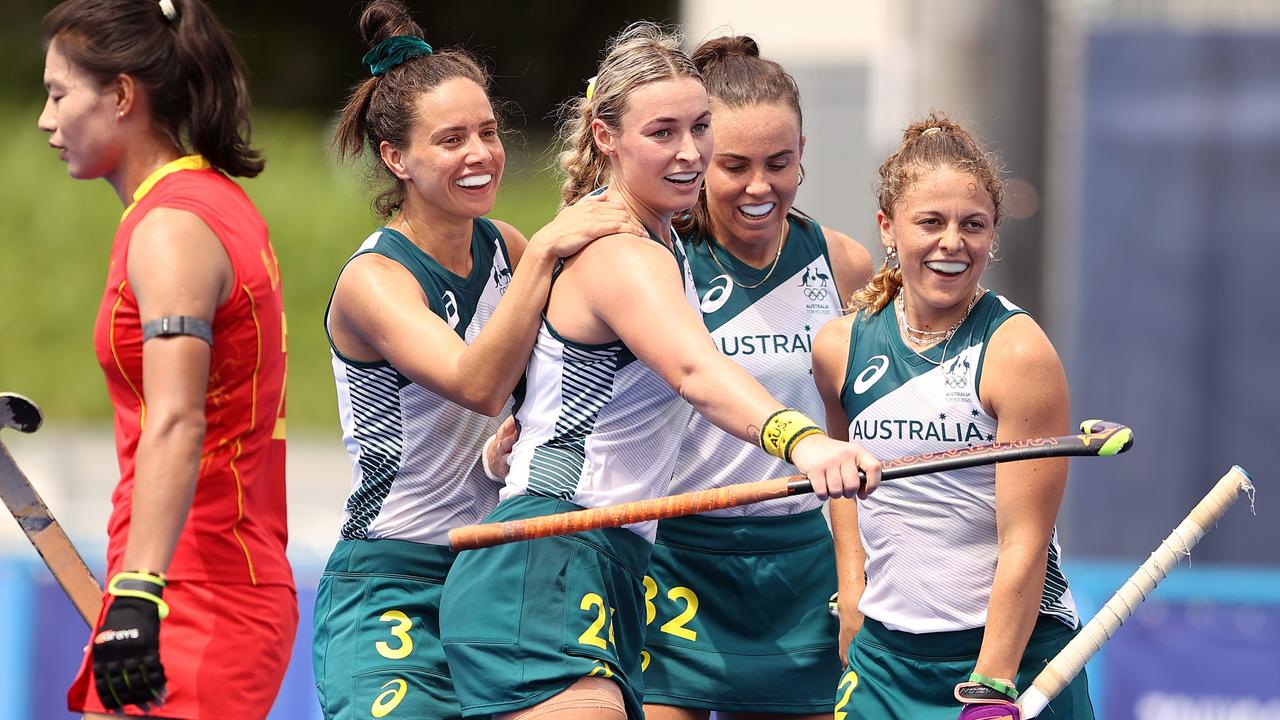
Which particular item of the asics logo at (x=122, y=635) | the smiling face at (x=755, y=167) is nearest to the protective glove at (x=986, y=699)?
the smiling face at (x=755, y=167)

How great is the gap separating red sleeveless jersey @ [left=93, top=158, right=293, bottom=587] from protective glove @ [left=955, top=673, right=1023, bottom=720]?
1.34m

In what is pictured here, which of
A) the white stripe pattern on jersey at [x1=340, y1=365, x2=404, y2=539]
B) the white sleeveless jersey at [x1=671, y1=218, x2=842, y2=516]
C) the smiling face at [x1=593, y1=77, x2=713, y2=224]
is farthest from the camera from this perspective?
the white sleeveless jersey at [x1=671, y1=218, x2=842, y2=516]

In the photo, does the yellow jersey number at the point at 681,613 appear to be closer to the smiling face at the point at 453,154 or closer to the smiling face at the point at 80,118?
the smiling face at the point at 453,154

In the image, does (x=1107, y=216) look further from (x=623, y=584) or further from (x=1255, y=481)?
(x=623, y=584)

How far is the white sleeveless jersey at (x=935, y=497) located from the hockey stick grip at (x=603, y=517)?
0.41 meters

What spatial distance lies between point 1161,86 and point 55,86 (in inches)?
222

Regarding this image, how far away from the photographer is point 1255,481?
294 inches

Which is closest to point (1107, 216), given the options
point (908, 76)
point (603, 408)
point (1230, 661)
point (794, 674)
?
point (908, 76)

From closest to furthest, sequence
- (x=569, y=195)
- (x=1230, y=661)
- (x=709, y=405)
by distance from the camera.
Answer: (x=709, y=405), (x=569, y=195), (x=1230, y=661)

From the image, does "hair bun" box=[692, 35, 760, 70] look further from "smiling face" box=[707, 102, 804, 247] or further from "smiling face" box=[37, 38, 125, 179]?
"smiling face" box=[37, 38, 125, 179]

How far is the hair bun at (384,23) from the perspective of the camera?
3730mm

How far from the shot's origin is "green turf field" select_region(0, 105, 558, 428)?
43.1 ft

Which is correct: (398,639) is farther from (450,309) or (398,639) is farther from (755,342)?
(755,342)

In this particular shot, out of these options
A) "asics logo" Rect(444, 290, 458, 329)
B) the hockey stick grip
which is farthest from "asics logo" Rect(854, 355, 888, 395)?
"asics logo" Rect(444, 290, 458, 329)
